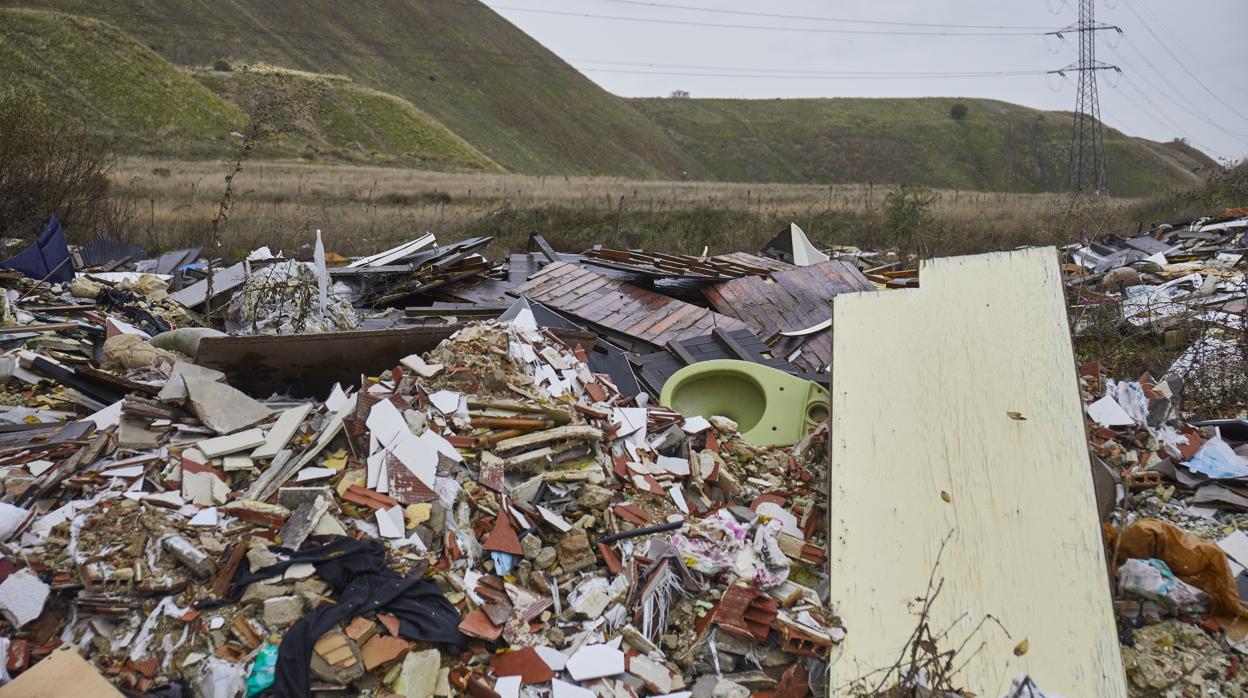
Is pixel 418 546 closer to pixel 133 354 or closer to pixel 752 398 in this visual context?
pixel 752 398

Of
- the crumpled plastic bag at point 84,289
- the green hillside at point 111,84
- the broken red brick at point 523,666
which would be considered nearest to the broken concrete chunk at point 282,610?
the broken red brick at point 523,666

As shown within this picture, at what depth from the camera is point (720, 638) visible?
3.28 meters

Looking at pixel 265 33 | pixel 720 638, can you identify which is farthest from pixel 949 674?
pixel 265 33

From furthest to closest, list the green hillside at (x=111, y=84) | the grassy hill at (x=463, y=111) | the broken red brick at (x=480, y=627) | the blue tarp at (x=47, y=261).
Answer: the grassy hill at (x=463, y=111) → the green hillside at (x=111, y=84) → the blue tarp at (x=47, y=261) → the broken red brick at (x=480, y=627)

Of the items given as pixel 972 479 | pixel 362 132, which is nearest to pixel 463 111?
pixel 362 132

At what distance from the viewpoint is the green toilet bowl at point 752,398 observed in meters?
5.24

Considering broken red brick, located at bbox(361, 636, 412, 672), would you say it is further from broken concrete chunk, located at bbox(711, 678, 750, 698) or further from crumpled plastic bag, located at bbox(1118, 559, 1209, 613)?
crumpled plastic bag, located at bbox(1118, 559, 1209, 613)

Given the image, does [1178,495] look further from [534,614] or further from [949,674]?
[534,614]

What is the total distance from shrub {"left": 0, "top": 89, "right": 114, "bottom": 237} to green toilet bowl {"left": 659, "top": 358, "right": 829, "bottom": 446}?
33.8ft

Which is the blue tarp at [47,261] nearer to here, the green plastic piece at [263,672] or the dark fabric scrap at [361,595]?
the dark fabric scrap at [361,595]

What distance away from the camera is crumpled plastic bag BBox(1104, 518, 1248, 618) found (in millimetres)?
3445

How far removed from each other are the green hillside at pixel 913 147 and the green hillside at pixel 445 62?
210 inches

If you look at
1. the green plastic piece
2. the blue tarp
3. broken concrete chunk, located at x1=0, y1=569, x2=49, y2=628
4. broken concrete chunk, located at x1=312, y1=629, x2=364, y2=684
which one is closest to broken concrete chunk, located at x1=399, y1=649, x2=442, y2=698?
broken concrete chunk, located at x1=312, y1=629, x2=364, y2=684

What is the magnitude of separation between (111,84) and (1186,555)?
36921 mm
